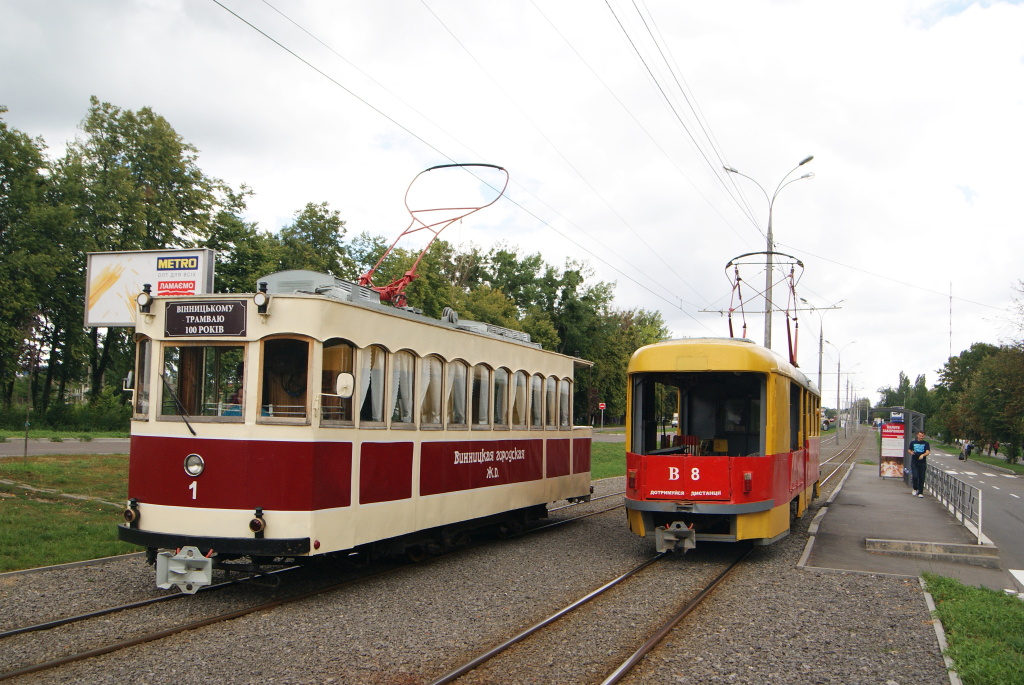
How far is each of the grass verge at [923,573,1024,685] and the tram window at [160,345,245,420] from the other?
641cm

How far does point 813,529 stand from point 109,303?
12858 millimetres

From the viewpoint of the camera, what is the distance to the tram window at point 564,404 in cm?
1465

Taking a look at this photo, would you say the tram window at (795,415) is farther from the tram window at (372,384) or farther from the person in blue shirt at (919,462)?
the person in blue shirt at (919,462)

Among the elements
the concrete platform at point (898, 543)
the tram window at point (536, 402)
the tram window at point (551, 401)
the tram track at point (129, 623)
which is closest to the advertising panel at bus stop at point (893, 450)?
the concrete platform at point (898, 543)

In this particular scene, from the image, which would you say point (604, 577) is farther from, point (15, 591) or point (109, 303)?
point (109, 303)

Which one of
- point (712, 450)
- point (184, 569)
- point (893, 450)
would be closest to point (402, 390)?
point (184, 569)

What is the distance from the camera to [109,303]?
15.5m

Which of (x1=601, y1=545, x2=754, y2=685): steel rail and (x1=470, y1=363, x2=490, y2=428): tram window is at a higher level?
(x1=470, y1=363, x2=490, y2=428): tram window

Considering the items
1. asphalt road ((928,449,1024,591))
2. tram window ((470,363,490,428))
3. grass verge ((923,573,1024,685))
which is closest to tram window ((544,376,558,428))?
tram window ((470,363,490,428))

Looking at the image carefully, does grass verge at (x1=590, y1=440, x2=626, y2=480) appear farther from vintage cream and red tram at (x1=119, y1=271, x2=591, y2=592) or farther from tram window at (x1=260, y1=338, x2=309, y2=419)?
tram window at (x1=260, y1=338, x2=309, y2=419)

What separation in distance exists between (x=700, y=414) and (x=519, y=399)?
2.81 meters

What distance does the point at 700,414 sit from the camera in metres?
13.3

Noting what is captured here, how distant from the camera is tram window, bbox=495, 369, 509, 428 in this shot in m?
12.1

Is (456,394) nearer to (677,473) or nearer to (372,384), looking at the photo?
(372,384)
